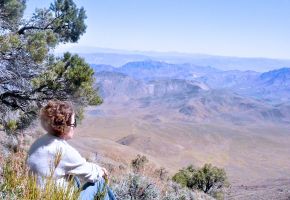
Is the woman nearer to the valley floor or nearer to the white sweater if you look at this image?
the white sweater

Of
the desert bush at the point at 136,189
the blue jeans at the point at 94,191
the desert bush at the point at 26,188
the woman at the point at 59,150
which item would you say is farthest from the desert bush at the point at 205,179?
the desert bush at the point at 26,188

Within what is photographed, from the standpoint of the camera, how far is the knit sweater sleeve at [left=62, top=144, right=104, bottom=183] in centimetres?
401

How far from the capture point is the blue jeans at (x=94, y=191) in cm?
389

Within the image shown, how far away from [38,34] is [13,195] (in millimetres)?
9505

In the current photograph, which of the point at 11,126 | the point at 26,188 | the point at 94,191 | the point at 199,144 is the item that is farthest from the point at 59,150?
the point at 199,144

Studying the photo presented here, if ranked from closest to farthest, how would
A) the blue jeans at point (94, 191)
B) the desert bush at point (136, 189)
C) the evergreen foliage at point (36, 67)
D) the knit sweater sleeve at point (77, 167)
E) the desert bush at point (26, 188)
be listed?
the desert bush at point (26, 188), the blue jeans at point (94, 191), the knit sweater sleeve at point (77, 167), the desert bush at point (136, 189), the evergreen foliage at point (36, 67)

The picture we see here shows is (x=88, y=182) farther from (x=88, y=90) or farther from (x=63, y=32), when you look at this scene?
(x=63, y=32)

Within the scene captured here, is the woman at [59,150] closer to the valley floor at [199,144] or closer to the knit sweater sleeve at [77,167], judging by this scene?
the knit sweater sleeve at [77,167]

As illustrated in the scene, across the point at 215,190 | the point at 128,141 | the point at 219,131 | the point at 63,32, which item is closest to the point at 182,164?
the point at 128,141

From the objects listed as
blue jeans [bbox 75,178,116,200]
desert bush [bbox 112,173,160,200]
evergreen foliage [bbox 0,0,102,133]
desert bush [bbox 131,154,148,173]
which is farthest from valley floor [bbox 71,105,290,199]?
blue jeans [bbox 75,178,116,200]

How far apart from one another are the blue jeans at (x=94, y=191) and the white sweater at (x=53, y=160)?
0.12 m

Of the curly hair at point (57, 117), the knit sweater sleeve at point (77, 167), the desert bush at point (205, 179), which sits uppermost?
the curly hair at point (57, 117)

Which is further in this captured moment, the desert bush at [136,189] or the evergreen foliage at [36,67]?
the evergreen foliage at [36,67]

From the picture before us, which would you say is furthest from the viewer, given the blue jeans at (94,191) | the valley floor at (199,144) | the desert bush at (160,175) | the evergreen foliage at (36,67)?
the valley floor at (199,144)
